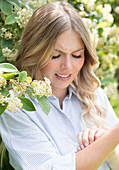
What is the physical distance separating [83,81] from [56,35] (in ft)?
1.63

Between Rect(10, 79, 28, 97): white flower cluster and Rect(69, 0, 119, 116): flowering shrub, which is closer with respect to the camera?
Rect(10, 79, 28, 97): white flower cluster

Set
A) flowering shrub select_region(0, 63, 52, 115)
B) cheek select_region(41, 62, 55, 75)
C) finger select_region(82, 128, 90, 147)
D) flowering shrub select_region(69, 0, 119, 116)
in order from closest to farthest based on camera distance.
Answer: flowering shrub select_region(0, 63, 52, 115)
finger select_region(82, 128, 90, 147)
cheek select_region(41, 62, 55, 75)
flowering shrub select_region(69, 0, 119, 116)

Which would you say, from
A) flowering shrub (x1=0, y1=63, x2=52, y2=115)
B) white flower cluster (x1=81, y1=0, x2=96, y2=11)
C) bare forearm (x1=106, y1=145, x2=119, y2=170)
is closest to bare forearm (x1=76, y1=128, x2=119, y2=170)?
bare forearm (x1=106, y1=145, x2=119, y2=170)

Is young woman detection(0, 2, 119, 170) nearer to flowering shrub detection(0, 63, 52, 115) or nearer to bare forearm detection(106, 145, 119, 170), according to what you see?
bare forearm detection(106, 145, 119, 170)

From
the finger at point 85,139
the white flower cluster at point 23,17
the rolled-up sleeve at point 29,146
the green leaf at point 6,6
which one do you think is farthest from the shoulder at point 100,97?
the green leaf at point 6,6

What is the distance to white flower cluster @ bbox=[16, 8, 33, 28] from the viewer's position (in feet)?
6.41

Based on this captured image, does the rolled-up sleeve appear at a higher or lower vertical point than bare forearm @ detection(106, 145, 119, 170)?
higher

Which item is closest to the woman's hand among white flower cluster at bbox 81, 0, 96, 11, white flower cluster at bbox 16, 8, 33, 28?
white flower cluster at bbox 16, 8, 33, 28

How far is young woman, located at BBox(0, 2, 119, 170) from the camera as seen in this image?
161 centimetres

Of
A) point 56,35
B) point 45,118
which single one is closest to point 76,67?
point 56,35

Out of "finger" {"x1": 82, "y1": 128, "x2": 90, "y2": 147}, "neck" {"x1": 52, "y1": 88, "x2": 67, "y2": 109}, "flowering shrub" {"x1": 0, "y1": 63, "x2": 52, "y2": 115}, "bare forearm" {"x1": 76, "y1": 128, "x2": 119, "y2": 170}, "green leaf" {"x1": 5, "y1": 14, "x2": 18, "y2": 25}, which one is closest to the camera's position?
"flowering shrub" {"x1": 0, "y1": 63, "x2": 52, "y2": 115}

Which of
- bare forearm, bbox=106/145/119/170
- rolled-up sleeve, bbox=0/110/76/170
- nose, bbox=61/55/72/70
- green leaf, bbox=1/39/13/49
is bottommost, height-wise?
bare forearm, bbox=106/145/119/170

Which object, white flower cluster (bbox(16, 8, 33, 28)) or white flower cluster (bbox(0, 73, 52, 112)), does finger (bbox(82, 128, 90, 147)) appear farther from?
→ white flower cluster (bbox(16, 8, 33, 28))

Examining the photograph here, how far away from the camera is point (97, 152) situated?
62.3 inches
